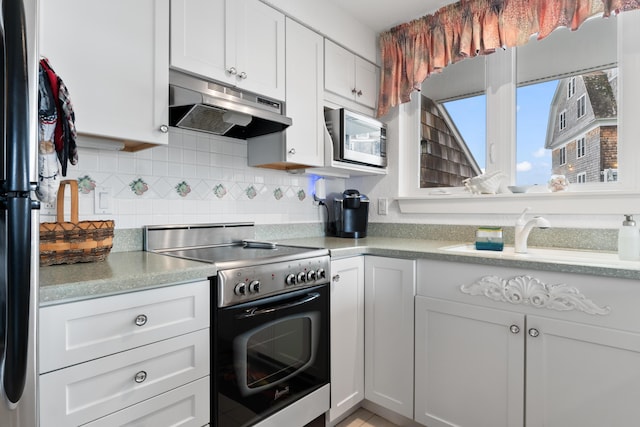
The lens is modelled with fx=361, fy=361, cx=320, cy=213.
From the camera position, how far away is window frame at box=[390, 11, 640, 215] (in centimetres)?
177

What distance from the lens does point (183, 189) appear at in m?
1.83

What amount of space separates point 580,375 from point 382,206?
1.52 m

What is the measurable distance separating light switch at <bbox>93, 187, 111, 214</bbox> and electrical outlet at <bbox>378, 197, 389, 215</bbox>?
1712 mm

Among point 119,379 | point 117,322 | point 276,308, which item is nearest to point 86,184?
point 117,322

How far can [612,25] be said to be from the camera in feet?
6.17

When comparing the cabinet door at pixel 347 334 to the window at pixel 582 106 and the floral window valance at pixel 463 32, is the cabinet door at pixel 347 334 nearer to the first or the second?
the floral window valance at pixel 463 32

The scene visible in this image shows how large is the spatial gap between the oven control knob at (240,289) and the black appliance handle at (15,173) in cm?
70

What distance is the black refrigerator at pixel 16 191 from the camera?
64cm

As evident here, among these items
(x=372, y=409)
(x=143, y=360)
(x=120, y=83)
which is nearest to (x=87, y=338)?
(x=143, y=360)

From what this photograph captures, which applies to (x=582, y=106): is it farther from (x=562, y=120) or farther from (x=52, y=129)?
(x=52, y=129)

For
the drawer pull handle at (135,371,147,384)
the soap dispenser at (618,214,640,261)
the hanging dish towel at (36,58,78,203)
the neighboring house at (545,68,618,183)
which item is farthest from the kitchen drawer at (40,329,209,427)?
the neighboring house at (545,68,618,183)

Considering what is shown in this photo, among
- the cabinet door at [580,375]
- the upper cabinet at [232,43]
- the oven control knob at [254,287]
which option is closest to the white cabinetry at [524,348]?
the cabinet door at [580,375]

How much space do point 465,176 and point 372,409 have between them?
5.03ft

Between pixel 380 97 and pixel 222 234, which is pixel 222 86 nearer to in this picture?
pixel 222 234
